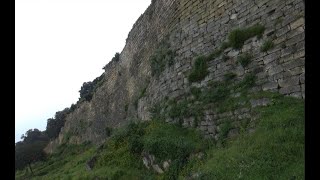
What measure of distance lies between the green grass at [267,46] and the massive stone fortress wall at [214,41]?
0.11m

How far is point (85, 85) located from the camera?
5638 cm

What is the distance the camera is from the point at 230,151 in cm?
910

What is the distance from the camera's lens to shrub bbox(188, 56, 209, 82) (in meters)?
12.8

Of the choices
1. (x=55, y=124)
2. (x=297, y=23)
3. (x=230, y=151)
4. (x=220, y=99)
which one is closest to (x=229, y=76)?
(x=220, y=99)

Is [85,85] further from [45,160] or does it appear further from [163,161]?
[163,161]

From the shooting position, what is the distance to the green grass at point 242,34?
441 inches

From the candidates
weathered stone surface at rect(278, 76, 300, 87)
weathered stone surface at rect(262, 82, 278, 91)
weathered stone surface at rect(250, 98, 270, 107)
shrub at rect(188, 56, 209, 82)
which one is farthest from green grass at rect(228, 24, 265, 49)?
weathered stone surface at rect(250, 98, 270, 107)

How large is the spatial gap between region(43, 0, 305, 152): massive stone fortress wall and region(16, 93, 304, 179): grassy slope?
80cm

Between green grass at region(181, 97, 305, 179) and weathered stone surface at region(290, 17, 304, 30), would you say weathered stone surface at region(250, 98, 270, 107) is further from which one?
weathered stone surface at region(290, 17, 304, 30)

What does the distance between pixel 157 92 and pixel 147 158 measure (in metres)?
4.22

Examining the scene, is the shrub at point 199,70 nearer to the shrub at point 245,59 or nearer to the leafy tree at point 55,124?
the shrub at point 245,59

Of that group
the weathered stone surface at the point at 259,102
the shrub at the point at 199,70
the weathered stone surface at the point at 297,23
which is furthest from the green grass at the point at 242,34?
the weathered stone surface at the point at 259,102

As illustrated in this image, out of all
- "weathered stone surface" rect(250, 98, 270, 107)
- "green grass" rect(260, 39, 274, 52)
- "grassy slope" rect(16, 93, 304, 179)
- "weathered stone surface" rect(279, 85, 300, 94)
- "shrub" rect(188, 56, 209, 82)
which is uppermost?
"green grass" rect(260, 39, 274, 52)
